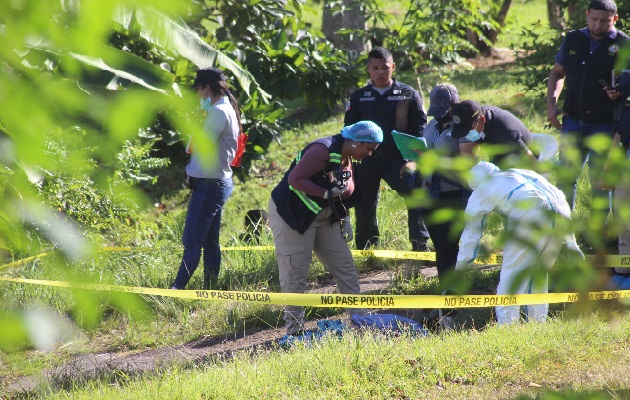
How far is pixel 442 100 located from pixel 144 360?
3.03 metres

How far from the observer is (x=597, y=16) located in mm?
7152

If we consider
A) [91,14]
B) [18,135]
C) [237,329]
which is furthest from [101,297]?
[237,329]

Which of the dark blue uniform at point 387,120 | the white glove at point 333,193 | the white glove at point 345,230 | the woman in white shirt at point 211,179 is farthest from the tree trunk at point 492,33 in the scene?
the white glove at point 333,193

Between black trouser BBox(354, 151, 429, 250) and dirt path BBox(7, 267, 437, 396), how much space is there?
1.47 metres

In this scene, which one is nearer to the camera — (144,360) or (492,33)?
Result: (144,360)

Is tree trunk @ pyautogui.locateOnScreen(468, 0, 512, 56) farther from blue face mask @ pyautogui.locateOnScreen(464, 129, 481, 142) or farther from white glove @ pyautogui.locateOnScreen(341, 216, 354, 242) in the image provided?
blue face mask @ pyautogui.locateOnScreen(464, 129, 481, 142)

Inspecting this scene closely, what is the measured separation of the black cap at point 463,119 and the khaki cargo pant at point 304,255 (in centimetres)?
107

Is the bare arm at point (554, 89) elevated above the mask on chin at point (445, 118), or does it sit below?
above

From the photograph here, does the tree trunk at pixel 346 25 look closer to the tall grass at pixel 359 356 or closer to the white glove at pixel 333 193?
the tall grass at pixel 359 356

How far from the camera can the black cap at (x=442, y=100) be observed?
272 inches

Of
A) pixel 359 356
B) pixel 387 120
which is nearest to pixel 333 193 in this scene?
pixel 359 356

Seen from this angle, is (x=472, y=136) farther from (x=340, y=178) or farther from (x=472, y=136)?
(x=340, y=178)

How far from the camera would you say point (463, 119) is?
6152mm

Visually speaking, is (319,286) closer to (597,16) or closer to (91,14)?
(597,16)
